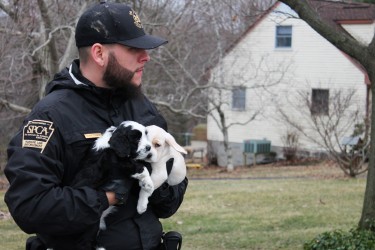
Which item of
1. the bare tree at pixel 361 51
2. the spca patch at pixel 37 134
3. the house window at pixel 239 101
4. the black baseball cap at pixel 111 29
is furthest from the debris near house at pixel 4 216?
the house window at pixel 239 101

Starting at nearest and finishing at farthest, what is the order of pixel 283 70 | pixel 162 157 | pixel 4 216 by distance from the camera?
pixel 162 157
pixel 4 216
pixel 283 70

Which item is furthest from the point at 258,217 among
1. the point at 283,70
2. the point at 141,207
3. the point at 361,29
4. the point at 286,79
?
the point at 286,79

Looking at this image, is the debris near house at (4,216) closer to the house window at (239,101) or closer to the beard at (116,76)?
the beard at (116,76)

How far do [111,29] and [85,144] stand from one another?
0.52 m

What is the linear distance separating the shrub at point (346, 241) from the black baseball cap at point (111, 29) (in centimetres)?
424

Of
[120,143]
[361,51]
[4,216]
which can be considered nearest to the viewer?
[120,143]

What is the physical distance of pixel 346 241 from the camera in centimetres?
629

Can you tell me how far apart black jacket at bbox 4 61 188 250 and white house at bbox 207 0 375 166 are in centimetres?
2094

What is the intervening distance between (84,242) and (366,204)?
4.79 m

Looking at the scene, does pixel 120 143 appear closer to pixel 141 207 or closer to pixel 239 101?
pixel 141 207

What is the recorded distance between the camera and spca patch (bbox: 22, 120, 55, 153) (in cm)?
238

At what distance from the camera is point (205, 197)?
12.1m

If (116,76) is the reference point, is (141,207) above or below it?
below

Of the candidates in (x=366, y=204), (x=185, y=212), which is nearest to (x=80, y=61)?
(x=366, y=204)
